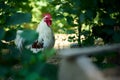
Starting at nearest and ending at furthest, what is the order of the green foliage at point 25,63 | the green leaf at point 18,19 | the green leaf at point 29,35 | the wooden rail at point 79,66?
the wooden rail at point 79,66 < the green foliage at point 25,63 < the green leaf at point 29,35 < the green leaf at point 18,19

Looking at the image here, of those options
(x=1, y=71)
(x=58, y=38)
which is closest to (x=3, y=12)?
(x=1, y=71)

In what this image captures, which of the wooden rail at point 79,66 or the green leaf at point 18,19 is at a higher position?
the green leaf at point 18,19

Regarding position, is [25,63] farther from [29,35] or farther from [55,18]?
[55,18]

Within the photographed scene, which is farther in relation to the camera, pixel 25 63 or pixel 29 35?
pixel 29 35

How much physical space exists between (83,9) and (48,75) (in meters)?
1.45

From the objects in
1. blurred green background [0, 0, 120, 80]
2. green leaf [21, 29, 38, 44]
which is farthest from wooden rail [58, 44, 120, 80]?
green leaf [21, 29, 38, 44]

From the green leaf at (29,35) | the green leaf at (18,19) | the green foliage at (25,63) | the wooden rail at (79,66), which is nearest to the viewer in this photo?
the wooden rail at (79,66)

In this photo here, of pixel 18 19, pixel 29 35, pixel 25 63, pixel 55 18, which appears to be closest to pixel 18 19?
pixel 18 19

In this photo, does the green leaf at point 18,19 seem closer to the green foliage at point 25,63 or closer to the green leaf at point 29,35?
the green foliage at point 25,63

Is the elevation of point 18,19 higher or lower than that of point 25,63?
higher

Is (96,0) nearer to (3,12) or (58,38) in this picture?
(3,12)

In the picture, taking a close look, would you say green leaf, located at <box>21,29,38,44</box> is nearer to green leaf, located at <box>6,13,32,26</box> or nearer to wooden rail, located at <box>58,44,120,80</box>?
green leaf, located at <box>6,13,32,26</box>

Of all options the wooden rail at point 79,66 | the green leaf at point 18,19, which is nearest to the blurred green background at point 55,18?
the green leaf at point 18,19

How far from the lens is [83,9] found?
3.19 m
